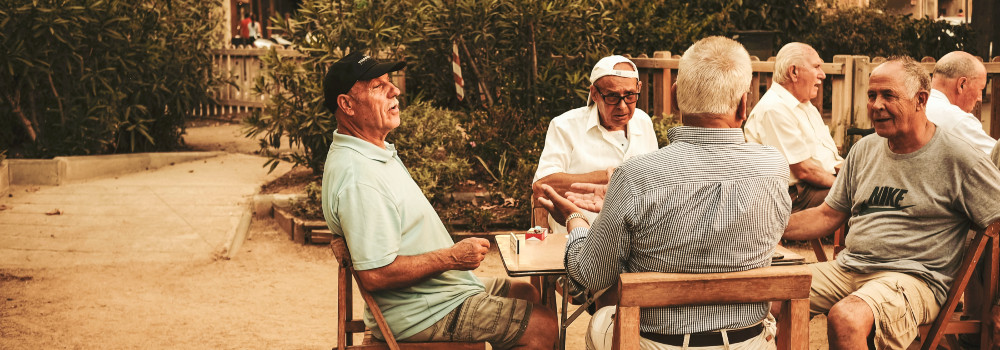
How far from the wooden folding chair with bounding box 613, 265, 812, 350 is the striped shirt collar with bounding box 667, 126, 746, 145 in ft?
1.27

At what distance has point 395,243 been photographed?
10.4 feet

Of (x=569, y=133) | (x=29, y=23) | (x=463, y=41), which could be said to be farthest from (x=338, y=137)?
(x=29, y=23)

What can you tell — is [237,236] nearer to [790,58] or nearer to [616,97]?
[616,97]

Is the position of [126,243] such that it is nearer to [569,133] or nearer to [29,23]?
[29,23]

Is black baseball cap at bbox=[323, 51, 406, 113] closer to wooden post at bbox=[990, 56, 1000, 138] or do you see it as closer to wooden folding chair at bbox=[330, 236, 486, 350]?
wooden folding chair at bbox=[330, 236, 486, 350]

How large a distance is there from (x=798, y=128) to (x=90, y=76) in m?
6.80

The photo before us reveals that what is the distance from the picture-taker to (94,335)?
541 centimetres

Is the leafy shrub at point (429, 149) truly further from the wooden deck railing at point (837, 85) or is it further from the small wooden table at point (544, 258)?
the small wooden table at point (544, 258)

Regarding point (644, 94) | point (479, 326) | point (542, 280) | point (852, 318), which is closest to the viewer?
point (479, 326)

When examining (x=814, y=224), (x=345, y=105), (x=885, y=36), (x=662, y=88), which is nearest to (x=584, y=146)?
(x=814, y=224)

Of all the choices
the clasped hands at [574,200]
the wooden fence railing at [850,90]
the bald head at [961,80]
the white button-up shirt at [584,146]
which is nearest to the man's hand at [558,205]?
the clasped hands at [574,200]

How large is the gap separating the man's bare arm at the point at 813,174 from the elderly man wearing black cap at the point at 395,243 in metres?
2.45

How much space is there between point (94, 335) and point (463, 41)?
428 centimetres

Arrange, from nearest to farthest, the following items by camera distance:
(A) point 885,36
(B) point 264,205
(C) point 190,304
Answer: (C) point 190,304 < (B) point 264,205 < (A) point 885,36
